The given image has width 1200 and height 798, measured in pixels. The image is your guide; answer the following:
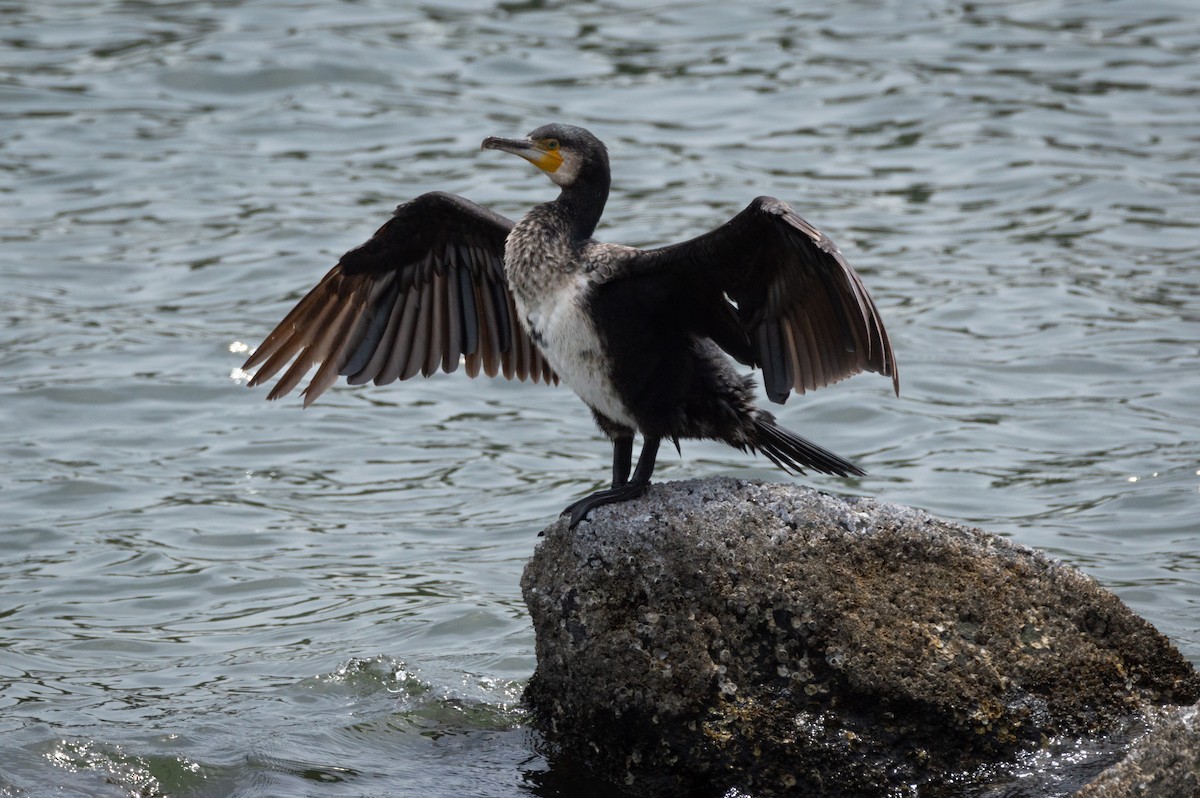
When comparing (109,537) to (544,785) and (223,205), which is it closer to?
(544,785)

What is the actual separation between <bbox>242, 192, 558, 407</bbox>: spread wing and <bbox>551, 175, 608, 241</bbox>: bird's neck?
2.23ft

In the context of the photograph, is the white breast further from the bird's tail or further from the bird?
the bird's tail

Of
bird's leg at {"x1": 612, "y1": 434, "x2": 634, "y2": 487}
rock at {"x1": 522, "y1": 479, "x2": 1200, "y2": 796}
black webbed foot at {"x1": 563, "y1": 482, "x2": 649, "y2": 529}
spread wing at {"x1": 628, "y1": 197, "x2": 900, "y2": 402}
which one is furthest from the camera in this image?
bird's leg at {"x1": 612, "y1": 434, "x2": 634, "y2": 487}

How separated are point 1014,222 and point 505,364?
5310 mm

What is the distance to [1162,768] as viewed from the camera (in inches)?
153

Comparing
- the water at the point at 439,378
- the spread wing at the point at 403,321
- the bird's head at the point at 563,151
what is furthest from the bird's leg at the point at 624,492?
the spread wing at the point at 403,321

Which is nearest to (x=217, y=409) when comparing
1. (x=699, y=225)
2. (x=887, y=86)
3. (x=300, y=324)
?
(x=300, y=324)

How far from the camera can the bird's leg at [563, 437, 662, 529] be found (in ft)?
15.6

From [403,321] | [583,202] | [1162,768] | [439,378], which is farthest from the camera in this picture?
[439,378]

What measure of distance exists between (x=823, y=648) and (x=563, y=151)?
1.92 metres

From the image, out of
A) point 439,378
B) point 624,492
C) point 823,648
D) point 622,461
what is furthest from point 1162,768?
point 439,378

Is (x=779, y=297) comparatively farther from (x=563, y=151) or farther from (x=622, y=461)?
(x=563, y=151)

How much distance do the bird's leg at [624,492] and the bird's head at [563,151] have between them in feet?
3.12

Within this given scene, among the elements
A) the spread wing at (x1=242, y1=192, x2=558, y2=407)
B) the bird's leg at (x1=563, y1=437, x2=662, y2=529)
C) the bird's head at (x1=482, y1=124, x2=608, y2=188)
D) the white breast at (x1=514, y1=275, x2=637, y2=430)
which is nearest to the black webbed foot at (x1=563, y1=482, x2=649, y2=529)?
the bird's leg at (x1=563, y1=437, x2=662, y2=529)
